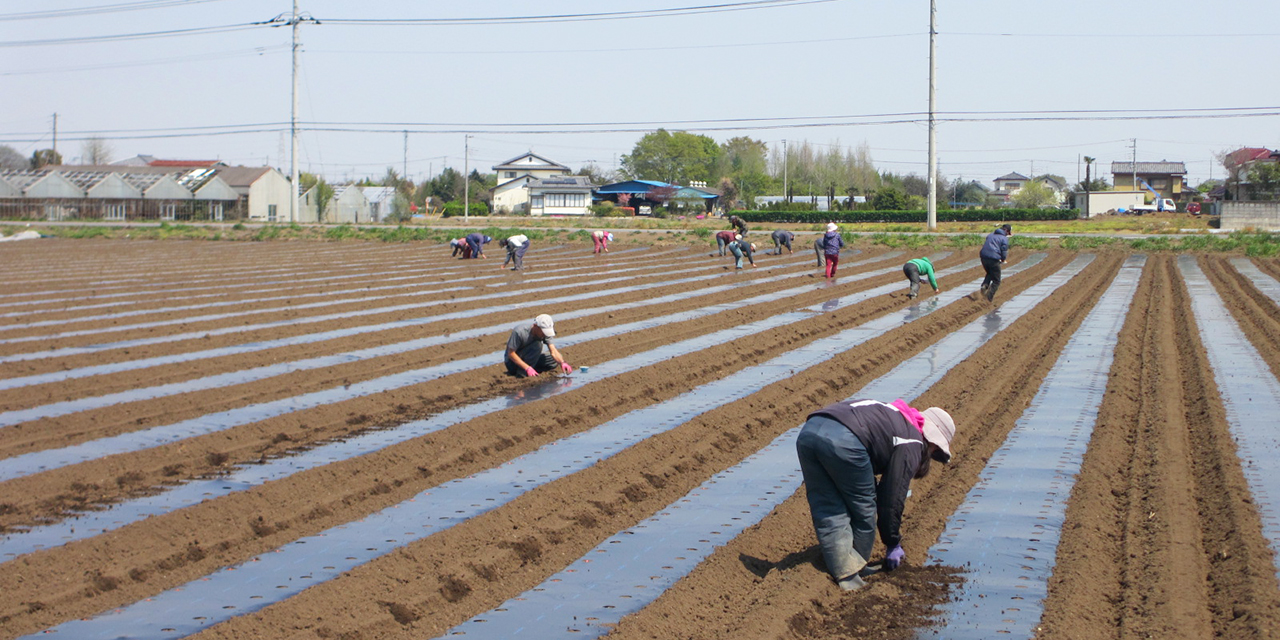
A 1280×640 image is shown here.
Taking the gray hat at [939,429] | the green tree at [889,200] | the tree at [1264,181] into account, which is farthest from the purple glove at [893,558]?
the tree at [1264,181]

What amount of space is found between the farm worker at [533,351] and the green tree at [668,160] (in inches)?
4009

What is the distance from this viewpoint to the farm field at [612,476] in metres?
5.18

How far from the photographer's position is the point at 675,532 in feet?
20.9

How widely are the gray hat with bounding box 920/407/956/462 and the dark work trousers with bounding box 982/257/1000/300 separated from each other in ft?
42.9

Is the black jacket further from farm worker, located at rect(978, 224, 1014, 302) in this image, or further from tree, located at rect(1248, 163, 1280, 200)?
tree, located at rect(1248, 163, 1280, 200)

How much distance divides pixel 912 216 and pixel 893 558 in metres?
53.1

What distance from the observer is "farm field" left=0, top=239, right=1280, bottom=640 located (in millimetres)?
5184

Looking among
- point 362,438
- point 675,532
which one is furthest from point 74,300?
point 675,532

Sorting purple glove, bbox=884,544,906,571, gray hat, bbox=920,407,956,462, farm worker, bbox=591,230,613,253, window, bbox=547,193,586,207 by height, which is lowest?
purple glove, bbox=884,544,906,571

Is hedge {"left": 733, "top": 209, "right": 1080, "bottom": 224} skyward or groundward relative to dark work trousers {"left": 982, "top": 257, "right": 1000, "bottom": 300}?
skyward

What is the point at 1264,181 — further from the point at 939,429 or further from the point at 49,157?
the point at 49,157

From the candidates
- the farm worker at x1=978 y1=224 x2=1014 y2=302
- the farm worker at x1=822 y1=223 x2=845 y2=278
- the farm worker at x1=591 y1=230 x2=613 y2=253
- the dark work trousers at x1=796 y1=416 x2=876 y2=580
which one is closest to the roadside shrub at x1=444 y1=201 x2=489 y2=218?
the farm worker at x1=591 y1=230 x2=613 y2=253

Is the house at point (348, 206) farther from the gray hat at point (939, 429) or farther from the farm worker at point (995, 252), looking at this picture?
the gray hat at point (939, 429)

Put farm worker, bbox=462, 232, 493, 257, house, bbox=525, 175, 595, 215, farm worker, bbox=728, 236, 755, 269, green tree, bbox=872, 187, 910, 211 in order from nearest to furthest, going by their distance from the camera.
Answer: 1. farm worker, bbox=728, 236, 755, 269
2. farm worker, bbox=462, 232, 493, 257
3. green tree, bbox=872, 187, 910, 211
4. house, bbox=525, 175, 595, 215
